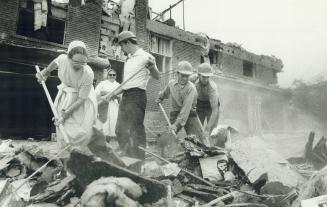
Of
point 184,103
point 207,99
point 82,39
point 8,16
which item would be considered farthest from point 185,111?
point 8,16

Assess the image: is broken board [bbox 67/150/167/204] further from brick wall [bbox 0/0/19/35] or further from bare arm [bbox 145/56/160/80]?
brick wall [bbox 0/0/19/35]

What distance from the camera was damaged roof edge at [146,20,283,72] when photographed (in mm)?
13898

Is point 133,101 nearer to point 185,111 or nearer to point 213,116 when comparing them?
point 185,111

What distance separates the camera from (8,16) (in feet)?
31.1

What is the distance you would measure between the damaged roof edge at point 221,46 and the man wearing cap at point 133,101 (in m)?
9.10

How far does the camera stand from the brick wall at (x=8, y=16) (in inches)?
369

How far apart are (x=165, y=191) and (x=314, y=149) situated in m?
3.64

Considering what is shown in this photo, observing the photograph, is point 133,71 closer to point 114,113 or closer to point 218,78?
point 114,113

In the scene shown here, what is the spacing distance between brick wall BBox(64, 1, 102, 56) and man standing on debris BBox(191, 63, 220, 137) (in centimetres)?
643

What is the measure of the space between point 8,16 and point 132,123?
7.42m

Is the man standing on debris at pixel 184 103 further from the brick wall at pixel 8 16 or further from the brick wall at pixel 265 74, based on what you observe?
the brick wall at pixel 265 74

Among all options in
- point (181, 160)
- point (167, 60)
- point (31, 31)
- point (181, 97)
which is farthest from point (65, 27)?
point (181, 160)

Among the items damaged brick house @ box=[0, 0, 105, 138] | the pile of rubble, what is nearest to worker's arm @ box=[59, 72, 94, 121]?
the pile of rubble

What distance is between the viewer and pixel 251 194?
139 inches
